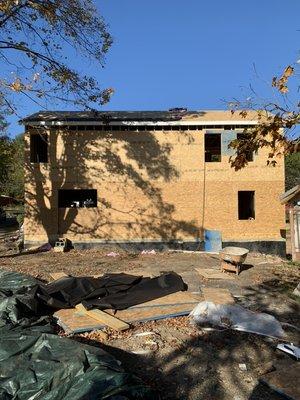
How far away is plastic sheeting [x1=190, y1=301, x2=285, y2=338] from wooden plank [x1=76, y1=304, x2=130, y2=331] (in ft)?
4.58

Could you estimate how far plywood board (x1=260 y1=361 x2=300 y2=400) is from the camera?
545cm

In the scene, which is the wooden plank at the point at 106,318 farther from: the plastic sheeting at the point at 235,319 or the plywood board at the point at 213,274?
the plywood board at the point at 213,274

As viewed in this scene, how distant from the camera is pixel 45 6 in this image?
52.9 ft

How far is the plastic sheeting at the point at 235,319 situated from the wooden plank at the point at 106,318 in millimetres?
1396

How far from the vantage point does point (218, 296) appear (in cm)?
1018

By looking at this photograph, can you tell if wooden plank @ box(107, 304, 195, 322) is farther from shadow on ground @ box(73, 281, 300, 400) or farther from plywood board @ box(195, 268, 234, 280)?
plywood board @ box(195, 268, 234, 280)

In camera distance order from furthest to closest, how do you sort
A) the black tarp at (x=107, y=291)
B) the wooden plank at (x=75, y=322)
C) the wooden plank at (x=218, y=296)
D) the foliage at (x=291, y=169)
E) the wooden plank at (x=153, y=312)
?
1. the foliage at (x=291, y=169)
2. the wooden plank at (x=218, y=296)
3. the black tarp at (x=107, y=291)
4. the wooden plank at (x=153, y=312)
5. the wooden plank at (x=75, y=322)

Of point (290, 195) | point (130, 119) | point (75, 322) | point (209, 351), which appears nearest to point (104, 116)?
point (130, 119)

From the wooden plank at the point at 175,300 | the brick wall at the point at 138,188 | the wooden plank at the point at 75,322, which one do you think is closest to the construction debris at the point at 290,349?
the wooden plank at the point at 175,300

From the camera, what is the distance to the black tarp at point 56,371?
4434 mm

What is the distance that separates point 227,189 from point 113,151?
→ 5859 millimetres

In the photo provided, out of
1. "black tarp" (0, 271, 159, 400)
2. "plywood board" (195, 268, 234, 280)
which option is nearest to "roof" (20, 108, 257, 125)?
"plywood board" (195, 268, 234, 280)

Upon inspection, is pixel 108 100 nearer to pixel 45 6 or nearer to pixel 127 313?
pixel 45 6

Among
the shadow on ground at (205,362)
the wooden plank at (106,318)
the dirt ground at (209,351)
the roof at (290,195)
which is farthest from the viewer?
the roof at (290,195)
